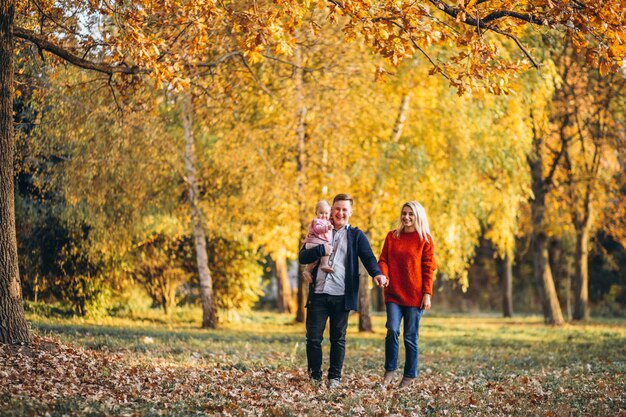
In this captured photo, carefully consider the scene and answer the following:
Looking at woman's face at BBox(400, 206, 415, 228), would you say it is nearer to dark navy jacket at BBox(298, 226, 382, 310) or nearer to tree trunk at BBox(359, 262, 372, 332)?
dark navy jacket at BBox(298, 226, 382, 310)

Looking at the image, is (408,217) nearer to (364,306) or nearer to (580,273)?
(364,306)

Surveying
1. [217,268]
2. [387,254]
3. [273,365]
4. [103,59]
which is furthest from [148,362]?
[217,268]

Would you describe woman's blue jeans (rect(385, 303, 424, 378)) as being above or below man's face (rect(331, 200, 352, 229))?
below

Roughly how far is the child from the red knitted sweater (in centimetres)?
86

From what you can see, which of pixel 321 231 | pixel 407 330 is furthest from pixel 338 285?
pixel 407 330

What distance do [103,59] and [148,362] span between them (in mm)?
5591

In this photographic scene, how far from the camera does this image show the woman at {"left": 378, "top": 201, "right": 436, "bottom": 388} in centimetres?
891

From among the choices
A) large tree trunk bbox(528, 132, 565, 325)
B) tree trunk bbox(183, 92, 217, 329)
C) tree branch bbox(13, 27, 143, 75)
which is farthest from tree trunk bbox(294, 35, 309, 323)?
large tree trunk bbox(528, 132, 565, 325)

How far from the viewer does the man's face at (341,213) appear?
873 cm

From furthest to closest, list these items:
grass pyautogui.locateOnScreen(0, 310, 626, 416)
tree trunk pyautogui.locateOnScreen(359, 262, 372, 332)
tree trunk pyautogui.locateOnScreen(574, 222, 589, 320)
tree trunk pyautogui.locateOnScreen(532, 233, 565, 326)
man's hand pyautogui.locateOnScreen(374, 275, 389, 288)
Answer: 1. tree trunk pyautogui.locateOnScreen(574, 222, 589, 320)
2. tree trunk pyautogui.locateOnScreen(532, 233, 565, 326)
3. tree trunk pyautogui.locateOnScreen(359, 262, 372, 332)
4. man's hand pyautogui.locateOnScreen(374, 275, 389, 288)
5. grass pyautogui.locateOnScreen(0, 310, 626, 416)

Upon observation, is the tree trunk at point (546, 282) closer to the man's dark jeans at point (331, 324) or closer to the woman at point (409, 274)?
the woman at point (409, 274)

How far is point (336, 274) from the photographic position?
28.2 feet

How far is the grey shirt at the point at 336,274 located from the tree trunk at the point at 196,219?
916 centimetres

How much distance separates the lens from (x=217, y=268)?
2175 cm
